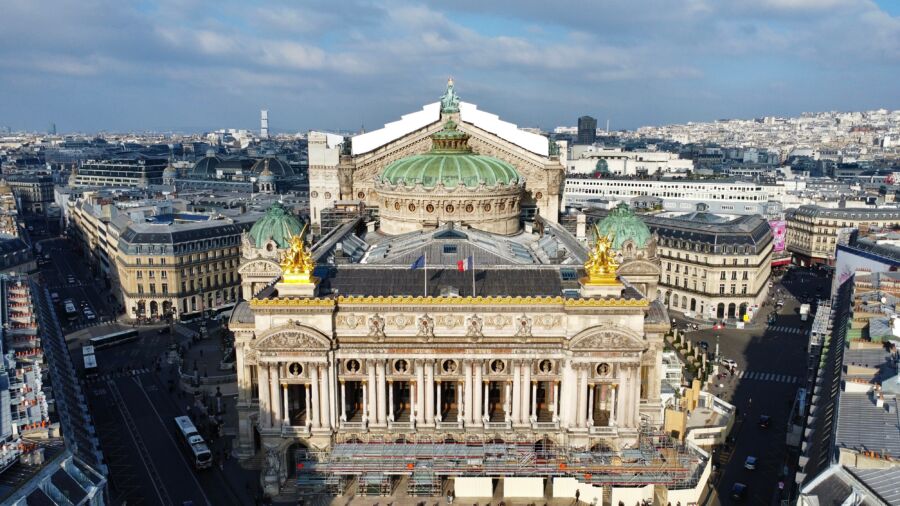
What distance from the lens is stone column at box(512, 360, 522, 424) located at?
76.4 m

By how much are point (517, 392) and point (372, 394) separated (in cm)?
1485

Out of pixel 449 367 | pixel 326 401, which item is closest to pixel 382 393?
pixel 326 401

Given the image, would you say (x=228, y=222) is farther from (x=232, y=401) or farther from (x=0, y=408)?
(x=0, y=408)

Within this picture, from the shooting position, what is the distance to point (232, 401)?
359ft

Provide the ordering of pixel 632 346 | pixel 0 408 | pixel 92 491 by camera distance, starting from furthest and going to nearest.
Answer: pixel 632 346
pixel 0 408
pixel 92 491

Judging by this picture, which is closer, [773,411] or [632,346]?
[632,346]

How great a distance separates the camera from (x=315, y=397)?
251 feet

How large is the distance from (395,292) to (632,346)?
24.4 meters

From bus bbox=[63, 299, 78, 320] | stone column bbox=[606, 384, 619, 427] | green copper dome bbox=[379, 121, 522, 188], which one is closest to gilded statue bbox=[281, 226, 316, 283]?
green copper dome bbox=[379, 121, 522, 188]

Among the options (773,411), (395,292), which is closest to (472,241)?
(395,292)

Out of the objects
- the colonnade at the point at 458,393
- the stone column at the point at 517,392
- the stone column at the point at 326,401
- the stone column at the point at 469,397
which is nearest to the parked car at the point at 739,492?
the colonnade at the point at 458,393

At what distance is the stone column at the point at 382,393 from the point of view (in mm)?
76438

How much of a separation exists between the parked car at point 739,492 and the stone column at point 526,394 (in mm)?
25053

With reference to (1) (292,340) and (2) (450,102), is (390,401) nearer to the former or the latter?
(1) (292,340)
